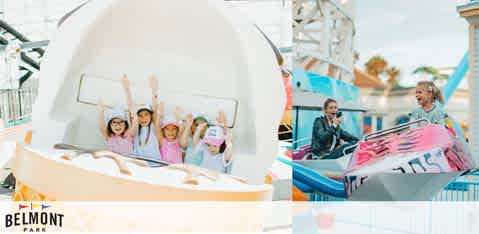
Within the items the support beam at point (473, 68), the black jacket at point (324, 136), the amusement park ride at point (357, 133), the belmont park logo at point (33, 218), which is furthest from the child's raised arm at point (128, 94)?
the support beam at point (473, 68)

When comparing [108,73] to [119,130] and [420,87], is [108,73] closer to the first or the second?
[119,130]

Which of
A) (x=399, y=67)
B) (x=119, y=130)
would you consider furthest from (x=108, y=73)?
(x=399, y=67)

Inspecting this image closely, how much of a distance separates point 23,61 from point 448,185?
2610mm

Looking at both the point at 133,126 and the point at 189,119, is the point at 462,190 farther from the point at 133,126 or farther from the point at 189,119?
the point at 133,126

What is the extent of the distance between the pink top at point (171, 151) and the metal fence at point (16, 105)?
74 cm

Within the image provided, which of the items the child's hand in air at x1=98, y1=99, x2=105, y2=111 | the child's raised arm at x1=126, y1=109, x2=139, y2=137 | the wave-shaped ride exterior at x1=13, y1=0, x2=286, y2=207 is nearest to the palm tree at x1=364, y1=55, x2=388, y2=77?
the wave-shaped ride exterior at x1=13, y1=0, x2=286, y2=207

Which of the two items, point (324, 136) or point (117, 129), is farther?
point (324, 136)

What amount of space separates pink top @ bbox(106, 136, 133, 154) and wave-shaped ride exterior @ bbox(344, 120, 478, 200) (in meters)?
1.34

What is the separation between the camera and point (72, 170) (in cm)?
256

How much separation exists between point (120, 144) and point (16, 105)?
0.61 meters

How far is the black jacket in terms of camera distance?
319cm

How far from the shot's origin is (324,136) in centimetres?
320

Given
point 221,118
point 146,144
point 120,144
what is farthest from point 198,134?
point 120,144

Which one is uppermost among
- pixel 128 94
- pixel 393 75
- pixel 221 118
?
pixel 393 75
